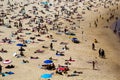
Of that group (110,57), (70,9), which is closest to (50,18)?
(70,9)

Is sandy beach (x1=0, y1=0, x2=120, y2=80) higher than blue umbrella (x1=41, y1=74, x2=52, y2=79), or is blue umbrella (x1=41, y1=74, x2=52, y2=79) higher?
sandy beach (x1=0, y1=0, x2=120, y2=80)

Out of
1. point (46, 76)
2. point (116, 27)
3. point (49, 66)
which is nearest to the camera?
point (46, 76)

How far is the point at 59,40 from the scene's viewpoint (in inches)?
1718

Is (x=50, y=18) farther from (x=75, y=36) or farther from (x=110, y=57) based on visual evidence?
(x=110, y=57)

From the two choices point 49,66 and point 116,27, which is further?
point 116,27

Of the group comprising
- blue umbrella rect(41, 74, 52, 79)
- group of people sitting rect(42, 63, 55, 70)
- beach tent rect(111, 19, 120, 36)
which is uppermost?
beach tent rect(111, 19, 120, 36)

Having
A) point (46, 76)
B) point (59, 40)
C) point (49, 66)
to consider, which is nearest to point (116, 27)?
point (59, 40)

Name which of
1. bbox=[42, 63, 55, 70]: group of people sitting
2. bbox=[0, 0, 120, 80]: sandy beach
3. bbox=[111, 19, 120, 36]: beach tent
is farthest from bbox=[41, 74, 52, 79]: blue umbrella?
bbox=[111, 19, 120, 36]: beach tent

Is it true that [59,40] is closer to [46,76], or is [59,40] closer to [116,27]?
[46,76]

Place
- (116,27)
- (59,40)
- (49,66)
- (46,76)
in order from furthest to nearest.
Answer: (116,27) → (59,40) → (49,66) → (46,76)

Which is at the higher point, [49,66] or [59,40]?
[59,40]

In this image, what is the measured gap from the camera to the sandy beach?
3175cm

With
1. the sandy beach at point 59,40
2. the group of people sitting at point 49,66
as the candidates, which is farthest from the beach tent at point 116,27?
the group of people sitting at point 49,66

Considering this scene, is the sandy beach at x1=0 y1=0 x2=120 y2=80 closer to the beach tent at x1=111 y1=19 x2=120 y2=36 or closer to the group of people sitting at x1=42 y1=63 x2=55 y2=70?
the group of people sitting at x1=42 y1=63 x2=55 y2=70
